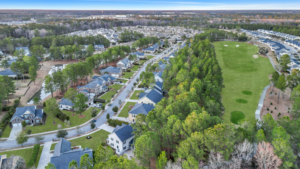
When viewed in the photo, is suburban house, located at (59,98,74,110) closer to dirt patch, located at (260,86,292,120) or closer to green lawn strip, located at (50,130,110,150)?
green lawn strip, located at (50,130,110,150)

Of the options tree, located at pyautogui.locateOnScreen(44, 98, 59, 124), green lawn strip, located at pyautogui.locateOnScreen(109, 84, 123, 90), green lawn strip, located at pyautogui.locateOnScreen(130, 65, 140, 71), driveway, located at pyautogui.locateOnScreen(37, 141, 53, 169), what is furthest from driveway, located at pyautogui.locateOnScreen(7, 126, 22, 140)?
green lawn strip, located at pyautogui.locateOnScreen(130, 65, 140, 71)

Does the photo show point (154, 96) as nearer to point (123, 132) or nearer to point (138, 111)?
point (138, 111)

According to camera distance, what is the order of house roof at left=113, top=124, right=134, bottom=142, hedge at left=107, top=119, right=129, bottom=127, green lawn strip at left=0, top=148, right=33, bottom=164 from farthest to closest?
hedge at left=107, top=119, right=129, bottom=127 < house roof at left=113, top=124, right=134, bottom=142 < green lawn strip at left=0, top=148, right=33, bottom=164

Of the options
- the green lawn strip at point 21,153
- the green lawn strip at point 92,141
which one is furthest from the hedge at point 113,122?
the green lawn strip at point 21,153

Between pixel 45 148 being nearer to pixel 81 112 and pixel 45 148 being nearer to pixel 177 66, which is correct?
pixel 81 112

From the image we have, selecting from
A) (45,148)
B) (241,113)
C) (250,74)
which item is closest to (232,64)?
(250,74)

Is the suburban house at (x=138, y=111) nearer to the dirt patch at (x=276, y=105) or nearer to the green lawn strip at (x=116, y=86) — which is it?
the green lawn strip at (x=116, y=86)
